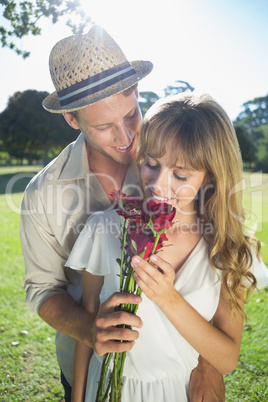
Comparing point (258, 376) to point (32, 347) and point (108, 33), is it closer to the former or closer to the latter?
point (32, 347)

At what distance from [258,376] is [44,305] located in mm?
2375

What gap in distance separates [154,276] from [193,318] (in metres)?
0.41

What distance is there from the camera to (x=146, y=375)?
180cm

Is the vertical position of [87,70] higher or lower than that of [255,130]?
lower

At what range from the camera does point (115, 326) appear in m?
1.52

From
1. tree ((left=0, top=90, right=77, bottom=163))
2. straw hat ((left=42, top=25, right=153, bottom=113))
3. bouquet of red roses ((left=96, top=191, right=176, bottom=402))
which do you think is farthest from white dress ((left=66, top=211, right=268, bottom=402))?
tree ((left=0, top=90, right=77, bottom=163))

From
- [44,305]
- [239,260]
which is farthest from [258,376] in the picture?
[44,305]

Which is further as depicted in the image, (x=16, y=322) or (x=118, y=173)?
(x=16, y=322)

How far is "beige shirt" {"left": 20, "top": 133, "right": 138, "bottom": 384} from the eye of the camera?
90.9 inches

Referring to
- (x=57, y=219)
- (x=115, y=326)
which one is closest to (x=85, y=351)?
(x=115, y=326)

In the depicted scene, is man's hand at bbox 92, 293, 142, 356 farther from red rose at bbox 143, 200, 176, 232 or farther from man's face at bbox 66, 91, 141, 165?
man's face at bbox 66, 91, 141, 165

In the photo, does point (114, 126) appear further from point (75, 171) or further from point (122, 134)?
point (75, 171)

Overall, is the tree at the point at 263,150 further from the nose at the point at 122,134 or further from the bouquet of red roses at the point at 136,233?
the bouquet of red roses at the point at 136,233

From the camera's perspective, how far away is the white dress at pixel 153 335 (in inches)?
70.7
